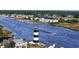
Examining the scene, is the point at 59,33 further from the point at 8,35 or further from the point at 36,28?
the point at 8,35
